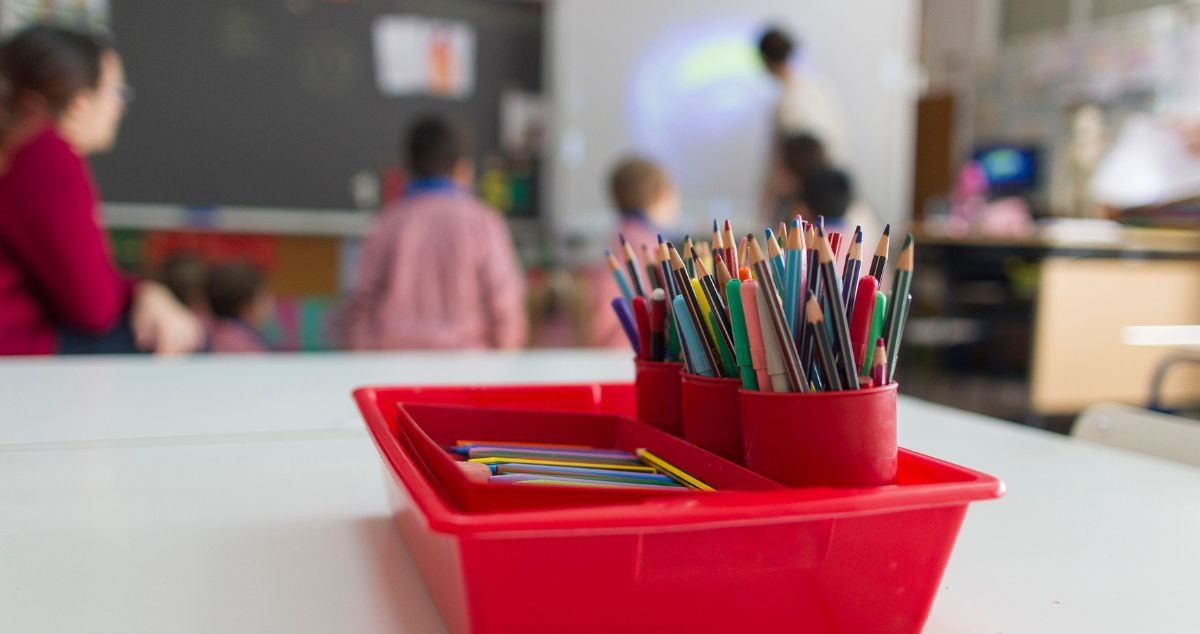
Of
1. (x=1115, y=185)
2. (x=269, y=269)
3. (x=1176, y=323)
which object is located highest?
(x=1115, y=185)

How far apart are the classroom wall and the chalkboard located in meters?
0.35

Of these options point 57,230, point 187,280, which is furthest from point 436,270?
point 187,280

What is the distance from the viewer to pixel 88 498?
0.63 metres

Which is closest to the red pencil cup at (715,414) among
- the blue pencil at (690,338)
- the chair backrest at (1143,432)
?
the blue pencil at (690,338)

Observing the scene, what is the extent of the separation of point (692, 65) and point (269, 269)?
1.95 m

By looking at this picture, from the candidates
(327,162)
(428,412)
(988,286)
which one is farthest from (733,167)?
(428,412)

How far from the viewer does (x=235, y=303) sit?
3076 mm

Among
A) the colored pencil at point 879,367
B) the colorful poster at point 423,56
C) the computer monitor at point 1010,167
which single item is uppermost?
the colorful poster at point 423,56

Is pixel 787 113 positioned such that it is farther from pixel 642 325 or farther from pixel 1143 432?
pixel 642 325

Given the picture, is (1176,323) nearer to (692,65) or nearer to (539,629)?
(692,65)

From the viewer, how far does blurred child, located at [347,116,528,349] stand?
8.13 ft

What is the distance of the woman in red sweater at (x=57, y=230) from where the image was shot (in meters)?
1.79

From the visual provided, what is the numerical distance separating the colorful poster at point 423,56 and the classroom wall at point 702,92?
1.12 ft

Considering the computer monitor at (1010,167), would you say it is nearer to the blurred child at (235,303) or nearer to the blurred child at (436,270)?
the blurred child at (436,270)
